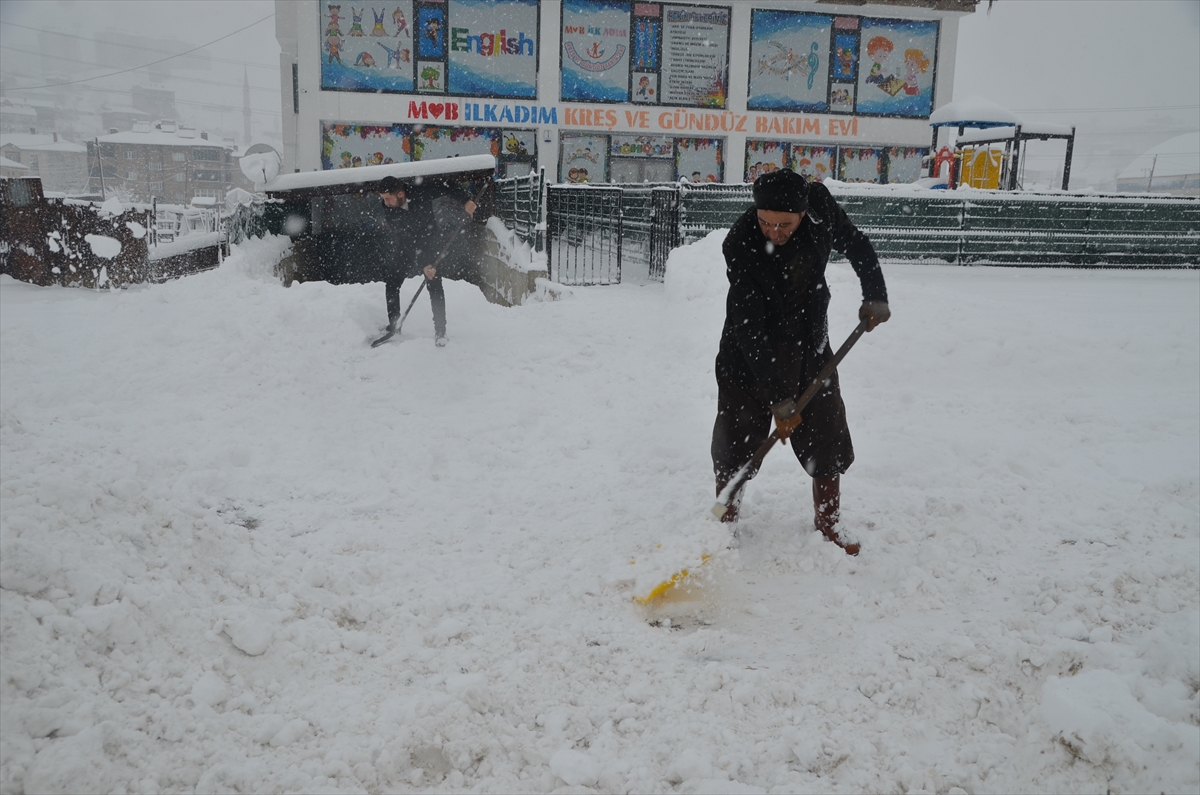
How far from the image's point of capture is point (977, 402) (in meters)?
6.48

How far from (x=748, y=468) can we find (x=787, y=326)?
2.31 ft

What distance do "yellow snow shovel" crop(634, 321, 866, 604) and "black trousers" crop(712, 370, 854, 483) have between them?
2.4 inches

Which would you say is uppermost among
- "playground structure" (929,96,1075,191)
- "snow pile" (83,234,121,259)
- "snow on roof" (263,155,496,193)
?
"playground structure" (929,96,1075,191)

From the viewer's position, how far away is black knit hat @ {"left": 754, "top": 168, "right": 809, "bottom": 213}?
3.49 m

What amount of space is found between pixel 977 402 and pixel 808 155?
66.9 feet

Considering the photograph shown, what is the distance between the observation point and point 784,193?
138 inches

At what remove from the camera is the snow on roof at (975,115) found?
18766 mm

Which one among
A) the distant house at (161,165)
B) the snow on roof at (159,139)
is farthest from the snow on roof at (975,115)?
the snow on roof at (159,139)

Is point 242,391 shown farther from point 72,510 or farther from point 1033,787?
point 1033,787

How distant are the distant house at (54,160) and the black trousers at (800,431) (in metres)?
85.3

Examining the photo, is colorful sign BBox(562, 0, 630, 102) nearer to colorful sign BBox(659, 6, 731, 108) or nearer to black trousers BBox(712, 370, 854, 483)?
colorful sign BBox(659, 6, 731, 108)

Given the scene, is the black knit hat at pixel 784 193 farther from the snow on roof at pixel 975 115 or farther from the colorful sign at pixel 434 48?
the colorful sign at pixel 434 48

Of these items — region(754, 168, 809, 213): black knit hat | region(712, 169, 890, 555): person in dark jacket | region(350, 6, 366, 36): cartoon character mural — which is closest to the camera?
region(754, 168, 809, 213): black knit hat

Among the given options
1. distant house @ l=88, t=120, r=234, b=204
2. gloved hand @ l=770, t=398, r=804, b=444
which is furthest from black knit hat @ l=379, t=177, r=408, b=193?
distant house @ l=88, t=120, r=234, b=204
